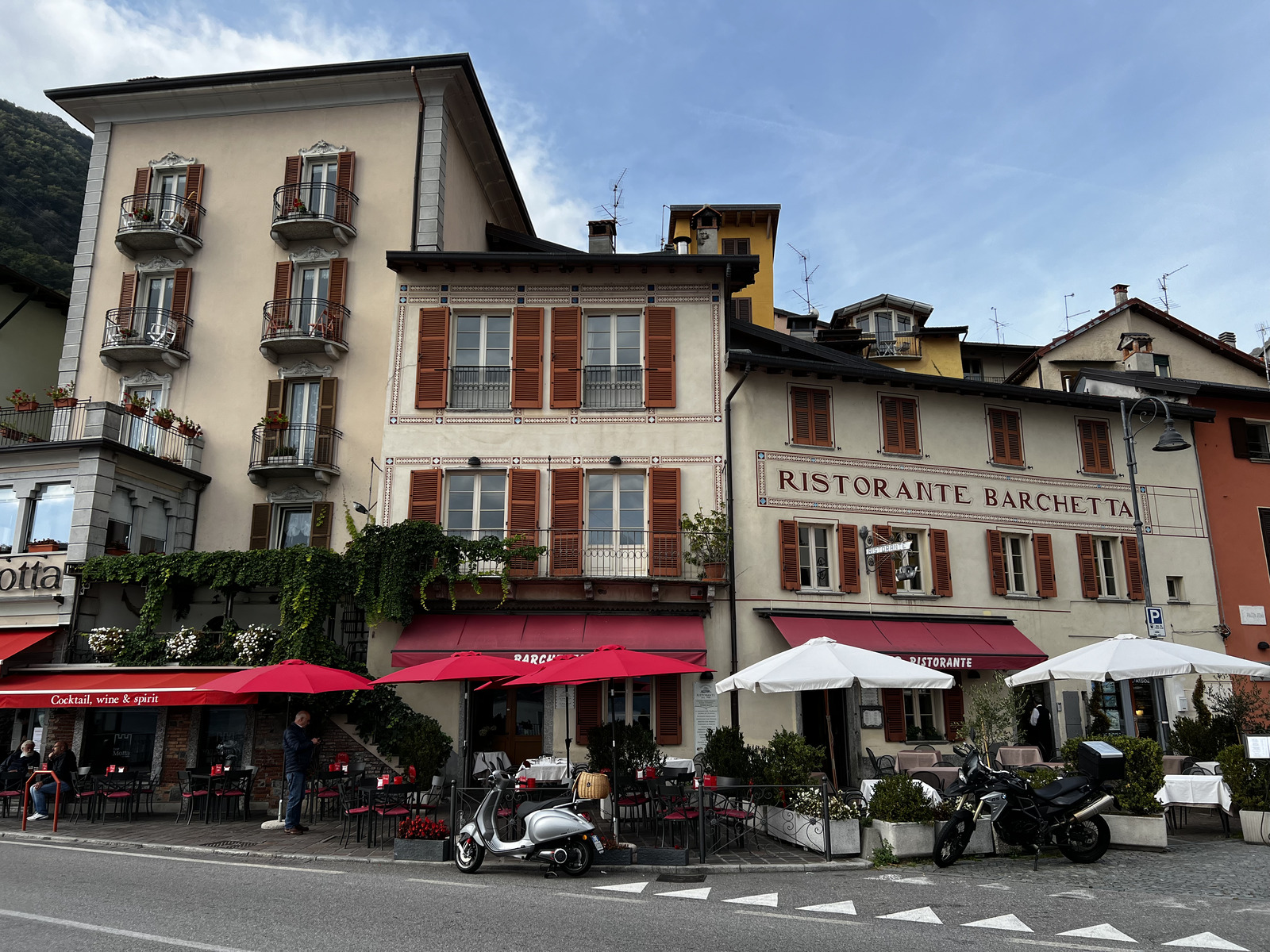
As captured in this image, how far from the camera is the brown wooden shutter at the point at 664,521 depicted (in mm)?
Result: 17906

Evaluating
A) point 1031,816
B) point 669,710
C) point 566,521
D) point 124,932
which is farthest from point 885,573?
point 124,932

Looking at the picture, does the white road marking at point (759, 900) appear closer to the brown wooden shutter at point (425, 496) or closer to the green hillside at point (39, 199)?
the brown wooden shutter at point (425, 496)

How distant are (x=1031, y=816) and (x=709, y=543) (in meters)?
8.60

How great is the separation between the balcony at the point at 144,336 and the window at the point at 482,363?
21.2 ft

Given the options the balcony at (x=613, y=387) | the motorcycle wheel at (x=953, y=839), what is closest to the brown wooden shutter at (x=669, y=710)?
the balcony at (x=613, y=387)

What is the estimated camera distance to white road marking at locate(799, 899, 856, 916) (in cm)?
800

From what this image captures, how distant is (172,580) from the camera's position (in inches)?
714

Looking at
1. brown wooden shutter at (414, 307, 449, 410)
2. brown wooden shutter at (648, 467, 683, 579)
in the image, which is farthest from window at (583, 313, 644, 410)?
brown wooden shutter at (414, 307, 449, 410)

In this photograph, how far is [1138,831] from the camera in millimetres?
10820

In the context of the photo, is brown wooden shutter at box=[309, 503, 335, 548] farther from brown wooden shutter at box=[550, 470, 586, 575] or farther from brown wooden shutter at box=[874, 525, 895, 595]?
brown wooden shutter at box=[874, 525, 895, 595]

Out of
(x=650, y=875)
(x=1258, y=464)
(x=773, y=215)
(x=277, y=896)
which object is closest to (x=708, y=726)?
(x=650, y=875)

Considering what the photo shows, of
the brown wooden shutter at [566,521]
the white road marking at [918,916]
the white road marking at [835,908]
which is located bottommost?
the white road marking at [835,908]

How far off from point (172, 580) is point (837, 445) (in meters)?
13.7

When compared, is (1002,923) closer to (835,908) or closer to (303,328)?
(835,908)
